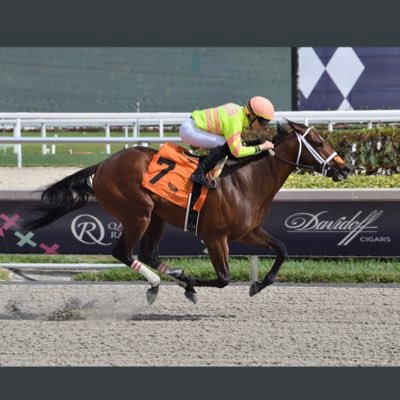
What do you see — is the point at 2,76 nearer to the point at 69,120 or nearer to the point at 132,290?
the point at 69,120

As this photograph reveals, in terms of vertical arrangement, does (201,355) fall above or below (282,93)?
below

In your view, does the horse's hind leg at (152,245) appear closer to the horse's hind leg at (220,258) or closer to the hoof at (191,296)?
the hoof at (191,296)

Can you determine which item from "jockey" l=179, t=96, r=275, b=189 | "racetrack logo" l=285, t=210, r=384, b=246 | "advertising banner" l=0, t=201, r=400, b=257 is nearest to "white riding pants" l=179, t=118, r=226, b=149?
"jockey" l=179, t=96, r=275, b=189

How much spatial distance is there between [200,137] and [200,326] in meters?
1.25

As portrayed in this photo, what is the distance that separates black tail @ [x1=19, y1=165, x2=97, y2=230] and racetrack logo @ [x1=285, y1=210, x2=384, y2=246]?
1.83m

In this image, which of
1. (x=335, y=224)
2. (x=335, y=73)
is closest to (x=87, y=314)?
(x=335, y=224)

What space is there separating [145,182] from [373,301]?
6.01 ft

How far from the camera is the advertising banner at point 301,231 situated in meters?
8.16

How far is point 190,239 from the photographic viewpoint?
819 cm

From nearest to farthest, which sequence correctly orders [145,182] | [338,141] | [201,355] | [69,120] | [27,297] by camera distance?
[201,355] < [145,182] < [27,297] < [338,141] < [69,120]

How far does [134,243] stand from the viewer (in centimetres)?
689

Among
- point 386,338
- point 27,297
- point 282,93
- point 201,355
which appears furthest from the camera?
point 282,93

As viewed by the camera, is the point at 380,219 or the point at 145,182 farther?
the point at 380,219

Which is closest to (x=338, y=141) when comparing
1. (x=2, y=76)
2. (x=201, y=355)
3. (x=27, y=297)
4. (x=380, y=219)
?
(x=380, y=219)
